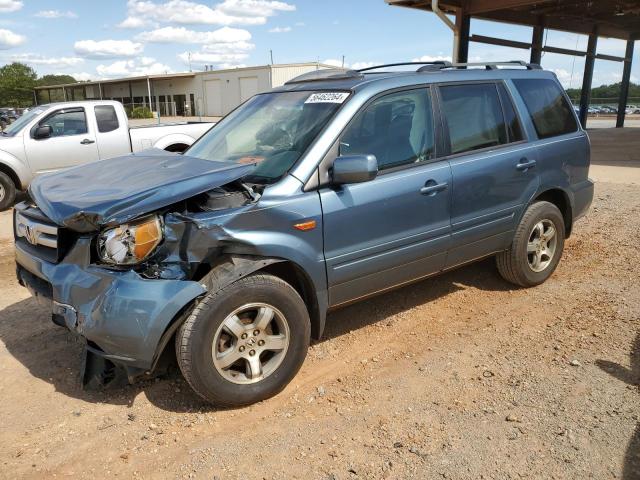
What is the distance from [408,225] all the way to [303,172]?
0.89 m

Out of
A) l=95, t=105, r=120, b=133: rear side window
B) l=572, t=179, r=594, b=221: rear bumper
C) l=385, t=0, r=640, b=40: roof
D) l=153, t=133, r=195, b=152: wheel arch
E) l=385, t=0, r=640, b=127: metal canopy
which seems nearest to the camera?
l=572, t=179, r=594, b=221: rear bumper

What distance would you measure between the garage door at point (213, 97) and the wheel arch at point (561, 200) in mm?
45210

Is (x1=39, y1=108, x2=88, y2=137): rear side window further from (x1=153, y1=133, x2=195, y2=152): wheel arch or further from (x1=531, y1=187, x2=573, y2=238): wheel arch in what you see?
(x1=531, y1=187, x2=573, y2=238): wheel arch

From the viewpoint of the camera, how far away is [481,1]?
1396 centimetres

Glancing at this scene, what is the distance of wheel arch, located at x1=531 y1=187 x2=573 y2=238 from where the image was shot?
15.8 ft

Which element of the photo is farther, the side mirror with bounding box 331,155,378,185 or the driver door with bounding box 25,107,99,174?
the driver door with bounding box 25,107,99,174

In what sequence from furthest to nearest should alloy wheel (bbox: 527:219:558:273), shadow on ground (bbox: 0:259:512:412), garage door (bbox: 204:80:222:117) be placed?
garage door (bbox: 204:80:222:117) → alloy wheel (bbox: 527:219:558:273) → shadow on ground (bbox: 0:259:512:412)

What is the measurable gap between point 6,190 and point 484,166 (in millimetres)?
8425

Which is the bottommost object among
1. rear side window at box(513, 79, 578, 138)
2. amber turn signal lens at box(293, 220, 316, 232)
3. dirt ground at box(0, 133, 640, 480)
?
dirt ground at box(0, 133, 640, 480)

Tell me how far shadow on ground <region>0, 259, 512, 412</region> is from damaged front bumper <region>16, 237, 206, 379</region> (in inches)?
17.5

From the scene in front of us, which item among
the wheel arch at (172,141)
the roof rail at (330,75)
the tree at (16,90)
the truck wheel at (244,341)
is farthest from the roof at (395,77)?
the tree at (16,90)

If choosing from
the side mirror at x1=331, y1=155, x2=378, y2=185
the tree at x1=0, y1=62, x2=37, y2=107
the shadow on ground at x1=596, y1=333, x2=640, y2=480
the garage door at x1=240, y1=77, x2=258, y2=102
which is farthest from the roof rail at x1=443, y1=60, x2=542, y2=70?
the tree at x1=0, y1=62, x2=37, y2=107

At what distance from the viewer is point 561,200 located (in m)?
4.96

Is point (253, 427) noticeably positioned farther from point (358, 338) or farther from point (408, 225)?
point (408, 225)
